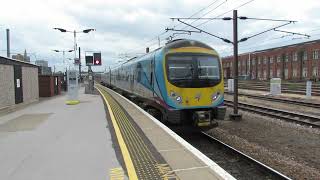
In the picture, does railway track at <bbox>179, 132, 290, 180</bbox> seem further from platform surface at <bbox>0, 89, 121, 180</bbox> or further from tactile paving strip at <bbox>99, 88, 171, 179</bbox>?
platform surface at <bbox>0, 89, 121, 180</bbox>

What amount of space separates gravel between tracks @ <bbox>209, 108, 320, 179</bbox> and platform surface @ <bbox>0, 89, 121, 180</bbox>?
405 cm

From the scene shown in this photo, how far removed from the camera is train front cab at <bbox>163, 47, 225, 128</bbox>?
36.6 ft

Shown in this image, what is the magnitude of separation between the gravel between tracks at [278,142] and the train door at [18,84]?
10943 millimetres

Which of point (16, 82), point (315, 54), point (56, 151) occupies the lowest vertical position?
point (56, 151)

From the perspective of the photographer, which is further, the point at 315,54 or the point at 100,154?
the point at 315,54

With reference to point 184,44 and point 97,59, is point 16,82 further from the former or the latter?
point 97,59

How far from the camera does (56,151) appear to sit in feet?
24.7

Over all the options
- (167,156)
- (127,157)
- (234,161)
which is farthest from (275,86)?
(127,157)

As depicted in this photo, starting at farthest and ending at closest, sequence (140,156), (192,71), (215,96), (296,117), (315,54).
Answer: (315,54) → (296,117) → (215,96) → (192,71) → (140,156)

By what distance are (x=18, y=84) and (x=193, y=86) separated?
11717 millimetres

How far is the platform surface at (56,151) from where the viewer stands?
586cm

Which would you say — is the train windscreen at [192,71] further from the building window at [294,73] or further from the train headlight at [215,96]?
the building window at [294,73]

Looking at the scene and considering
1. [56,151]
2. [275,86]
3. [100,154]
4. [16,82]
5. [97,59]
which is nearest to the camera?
[100,154]

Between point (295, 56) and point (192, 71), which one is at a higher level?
point (295, 56)
